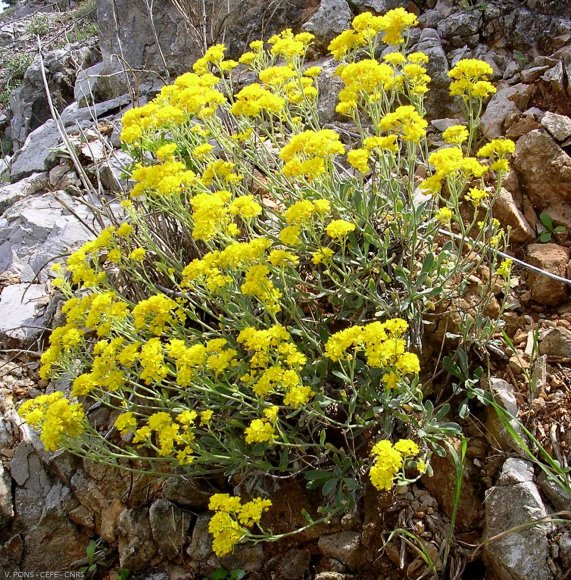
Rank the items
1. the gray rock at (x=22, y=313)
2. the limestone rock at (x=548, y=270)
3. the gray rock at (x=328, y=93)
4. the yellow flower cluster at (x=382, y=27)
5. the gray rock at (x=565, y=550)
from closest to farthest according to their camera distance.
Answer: the gray rock at (x=565, y=550), the yellow flower cluster at (x=382, y=27), the limestone rock at (x=548, y=270), the gray rock at (x=22, y=313), the gray rock at (x=328, y=93)

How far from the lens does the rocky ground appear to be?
8.01 feet

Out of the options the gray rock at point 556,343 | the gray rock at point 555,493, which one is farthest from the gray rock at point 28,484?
the gray rock at point 556,343

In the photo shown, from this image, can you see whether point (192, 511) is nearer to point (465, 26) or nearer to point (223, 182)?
point (223, 182)

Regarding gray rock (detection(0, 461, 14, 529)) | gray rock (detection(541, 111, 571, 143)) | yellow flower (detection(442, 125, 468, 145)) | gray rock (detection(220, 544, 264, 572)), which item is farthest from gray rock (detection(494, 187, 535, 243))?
gray rock (detection(0, 461, 14, 529))

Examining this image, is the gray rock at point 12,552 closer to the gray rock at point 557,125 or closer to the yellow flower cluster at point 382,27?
the yellow flower cluster at point 382,27

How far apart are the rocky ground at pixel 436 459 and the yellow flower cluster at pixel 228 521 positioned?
1.57 feet

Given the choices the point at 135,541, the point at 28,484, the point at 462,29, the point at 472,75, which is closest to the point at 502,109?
the point at 462,29

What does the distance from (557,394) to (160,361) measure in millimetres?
1792

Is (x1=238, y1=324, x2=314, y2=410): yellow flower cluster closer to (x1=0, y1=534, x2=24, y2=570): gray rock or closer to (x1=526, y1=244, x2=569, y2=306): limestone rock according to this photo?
(x1=526, y1=244, x2=569, y2=306): limestone rock

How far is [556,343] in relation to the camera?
2.77 meters

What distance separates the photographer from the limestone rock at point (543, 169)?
3268 millimetres

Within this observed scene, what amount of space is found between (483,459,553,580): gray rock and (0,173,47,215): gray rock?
4.52 meters

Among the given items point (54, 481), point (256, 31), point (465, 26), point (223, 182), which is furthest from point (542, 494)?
point (256, 31)

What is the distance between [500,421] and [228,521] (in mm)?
1277
